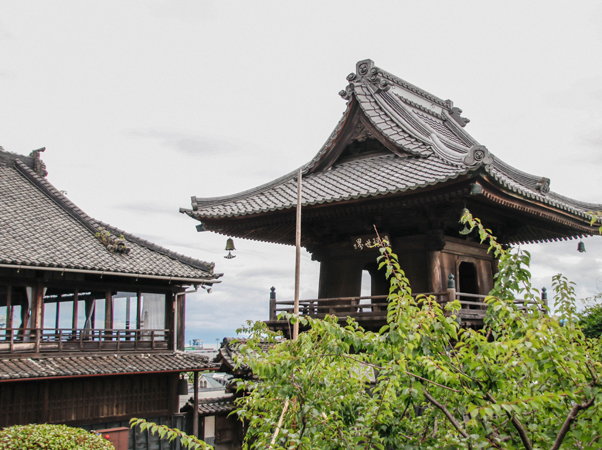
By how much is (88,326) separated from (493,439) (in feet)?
51.4

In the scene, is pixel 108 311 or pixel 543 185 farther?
pixel 108 311

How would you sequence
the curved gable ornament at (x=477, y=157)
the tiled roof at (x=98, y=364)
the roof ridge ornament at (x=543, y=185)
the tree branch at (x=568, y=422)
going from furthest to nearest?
the roof ridge ornament at (x=543, y=185), the tiled roof at (x=98, y=364), the curved gable ornament at (x=477, y=157), the tree branch at (x=568, y=422)

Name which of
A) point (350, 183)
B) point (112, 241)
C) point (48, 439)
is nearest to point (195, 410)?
point (112, 241)

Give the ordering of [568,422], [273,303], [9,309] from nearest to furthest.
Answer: [568,422] → [273,303] → [9,309]

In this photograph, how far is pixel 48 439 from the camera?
36.8ft

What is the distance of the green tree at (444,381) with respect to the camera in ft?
12.9

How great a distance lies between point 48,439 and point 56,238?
8.01 m

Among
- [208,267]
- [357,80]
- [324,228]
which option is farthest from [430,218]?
[208,267]

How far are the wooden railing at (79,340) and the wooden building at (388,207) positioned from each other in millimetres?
5635

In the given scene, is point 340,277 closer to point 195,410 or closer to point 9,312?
point 195,410

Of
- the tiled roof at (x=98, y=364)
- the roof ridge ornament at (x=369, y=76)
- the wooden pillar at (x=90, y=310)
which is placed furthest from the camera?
the wooden pillar at (x=90, y=310)

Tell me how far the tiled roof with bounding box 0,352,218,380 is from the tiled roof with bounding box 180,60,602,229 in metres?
5.49

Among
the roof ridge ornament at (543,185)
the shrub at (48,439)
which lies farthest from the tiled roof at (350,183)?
the shrub at (48,439)

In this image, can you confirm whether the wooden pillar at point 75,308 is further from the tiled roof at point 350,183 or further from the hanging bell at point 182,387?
the tiled roof at point 350,183
